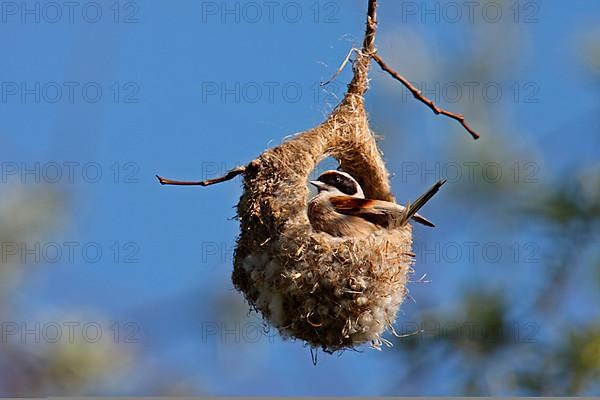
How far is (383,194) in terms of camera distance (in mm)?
4762

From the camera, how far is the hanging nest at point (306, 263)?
383cm

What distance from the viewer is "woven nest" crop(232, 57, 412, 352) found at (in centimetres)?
383

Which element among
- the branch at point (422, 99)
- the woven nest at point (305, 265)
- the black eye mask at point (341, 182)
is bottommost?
the woven nest at point (305, 265)

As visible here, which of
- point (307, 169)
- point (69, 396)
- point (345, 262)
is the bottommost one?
point (69, 396)

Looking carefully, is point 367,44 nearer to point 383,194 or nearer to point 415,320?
point 383,194

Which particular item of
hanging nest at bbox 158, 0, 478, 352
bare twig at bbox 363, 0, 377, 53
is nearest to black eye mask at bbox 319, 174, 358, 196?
hanging nest at bbox 158, 0, 478, 352

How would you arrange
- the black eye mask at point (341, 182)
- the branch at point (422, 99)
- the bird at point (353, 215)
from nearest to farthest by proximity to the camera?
the branch at point (422, 99) < the bird at point (353, 215) < the black eye mask at point (341, 182)

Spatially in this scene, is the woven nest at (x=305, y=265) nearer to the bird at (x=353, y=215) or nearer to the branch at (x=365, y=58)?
the bird at (x=353, y=215)

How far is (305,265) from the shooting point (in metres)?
3.83

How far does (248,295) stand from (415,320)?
0.80 meters

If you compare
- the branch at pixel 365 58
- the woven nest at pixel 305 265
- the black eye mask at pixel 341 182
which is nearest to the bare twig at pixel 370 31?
the branch at pixel 365 58

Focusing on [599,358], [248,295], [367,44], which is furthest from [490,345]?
[367,44]

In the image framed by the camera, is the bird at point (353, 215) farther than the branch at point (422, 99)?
Yes

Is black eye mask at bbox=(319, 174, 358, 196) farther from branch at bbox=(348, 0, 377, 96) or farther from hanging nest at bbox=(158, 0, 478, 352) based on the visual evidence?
branch at bbox=(348, 0, 377, 96)
